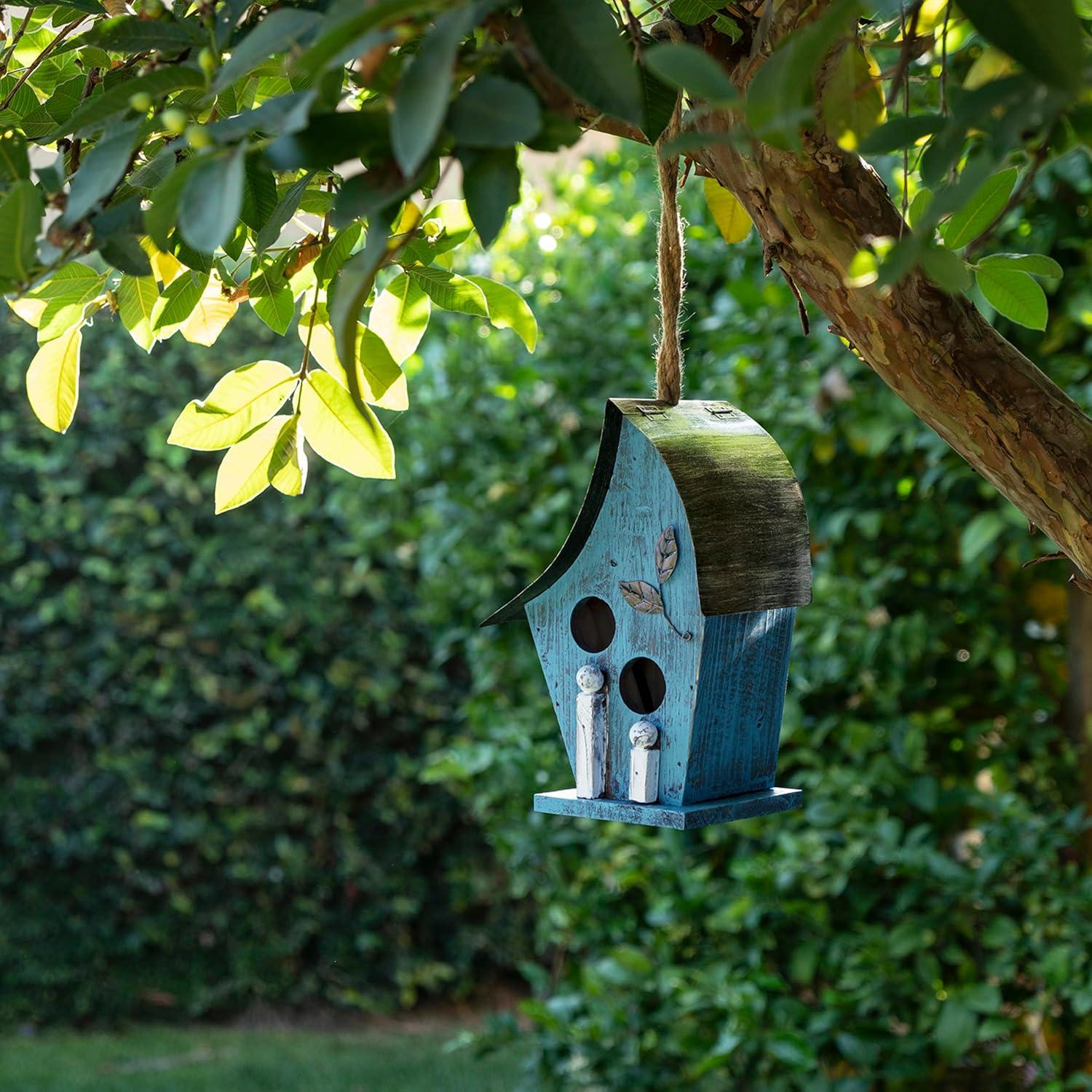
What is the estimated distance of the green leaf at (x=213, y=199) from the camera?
514 millimetres

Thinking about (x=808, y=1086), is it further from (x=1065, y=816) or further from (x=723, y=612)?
(x=723, y=612)

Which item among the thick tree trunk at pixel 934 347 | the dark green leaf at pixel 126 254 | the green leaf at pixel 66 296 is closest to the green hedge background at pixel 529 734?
the green leaf at pixel 66 296

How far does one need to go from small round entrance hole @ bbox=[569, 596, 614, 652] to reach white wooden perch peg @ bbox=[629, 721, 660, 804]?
111 mm

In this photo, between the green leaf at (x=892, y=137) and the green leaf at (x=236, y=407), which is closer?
the green leaf at (x=892, y=137)

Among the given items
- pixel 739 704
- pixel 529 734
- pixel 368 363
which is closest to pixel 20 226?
pixel 368 363

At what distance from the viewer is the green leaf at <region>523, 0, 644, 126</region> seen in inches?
20.5

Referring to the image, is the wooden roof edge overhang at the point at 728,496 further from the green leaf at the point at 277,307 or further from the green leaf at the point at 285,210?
the green leaf at the point at 285,210

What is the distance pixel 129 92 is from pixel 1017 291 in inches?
23.9

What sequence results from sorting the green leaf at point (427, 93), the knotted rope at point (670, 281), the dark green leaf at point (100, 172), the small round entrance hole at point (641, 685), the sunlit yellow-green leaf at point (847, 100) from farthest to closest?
the small round entrance hole at point (641, 685), the knotted rope at point (670, 281), the sunlit yellow-green leaf at point (847, 100), the dark green leaf at point (100, 172), the green leaf at point (427, 93)

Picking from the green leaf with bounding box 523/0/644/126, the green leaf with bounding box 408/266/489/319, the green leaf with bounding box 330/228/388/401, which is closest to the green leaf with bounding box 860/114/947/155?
the green leaf with bounding box 523/0/644/126

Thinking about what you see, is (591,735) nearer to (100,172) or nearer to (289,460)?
(289,460)

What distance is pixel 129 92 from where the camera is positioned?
2.05 ft

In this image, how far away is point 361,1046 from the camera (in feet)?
12.2

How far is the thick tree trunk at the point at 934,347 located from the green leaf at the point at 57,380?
0.49 meters
